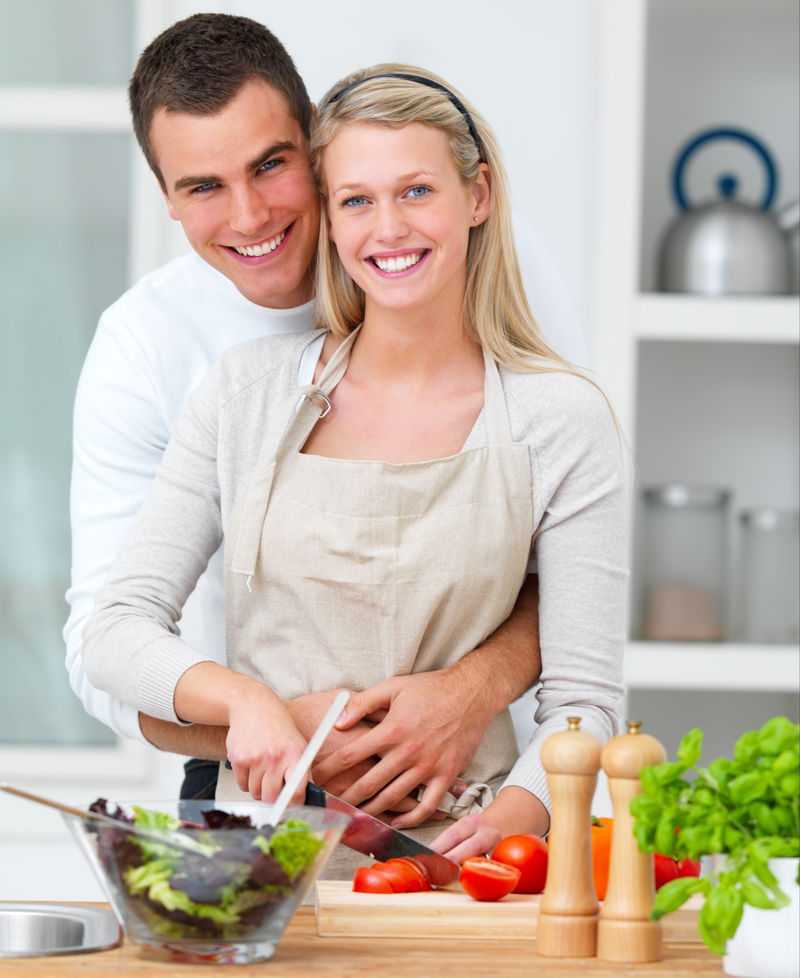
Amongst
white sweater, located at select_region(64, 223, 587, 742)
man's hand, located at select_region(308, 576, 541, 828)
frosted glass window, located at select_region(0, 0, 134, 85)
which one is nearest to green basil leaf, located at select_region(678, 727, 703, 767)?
man's hand, located at select_region(308, 576, 541, 828)

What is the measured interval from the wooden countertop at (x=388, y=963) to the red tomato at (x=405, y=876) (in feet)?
0.23

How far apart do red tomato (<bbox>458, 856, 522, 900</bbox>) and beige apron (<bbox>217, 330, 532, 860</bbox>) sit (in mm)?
338

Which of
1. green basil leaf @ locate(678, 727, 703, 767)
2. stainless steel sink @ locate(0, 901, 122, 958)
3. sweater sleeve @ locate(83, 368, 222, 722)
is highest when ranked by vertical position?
Result: sweater sleeve @ locate(83, 368, 222, 722)

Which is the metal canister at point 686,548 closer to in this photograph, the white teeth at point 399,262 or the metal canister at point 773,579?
the metal canister at point 773,579

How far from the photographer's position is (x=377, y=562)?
1.33 m

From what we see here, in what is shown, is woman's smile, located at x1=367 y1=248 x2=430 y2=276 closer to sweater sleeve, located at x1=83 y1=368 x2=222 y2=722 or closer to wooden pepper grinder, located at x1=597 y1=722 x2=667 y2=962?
sweater sleeve, located at x1=83 y1=368 x2=222 y2=722

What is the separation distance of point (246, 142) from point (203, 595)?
1.87 feet

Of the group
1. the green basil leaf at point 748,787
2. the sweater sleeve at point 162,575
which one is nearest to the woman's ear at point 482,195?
the sweater sleeve at point 162,575

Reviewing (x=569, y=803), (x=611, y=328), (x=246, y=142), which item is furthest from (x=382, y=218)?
(x=611, y=328)

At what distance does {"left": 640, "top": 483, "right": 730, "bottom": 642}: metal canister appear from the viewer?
8.29ft

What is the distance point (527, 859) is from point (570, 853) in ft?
0.52

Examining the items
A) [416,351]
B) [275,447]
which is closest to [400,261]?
[416,351]

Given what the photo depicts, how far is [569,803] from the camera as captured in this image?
903mm

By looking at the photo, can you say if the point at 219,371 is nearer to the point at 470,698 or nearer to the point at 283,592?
the point at 283,592
